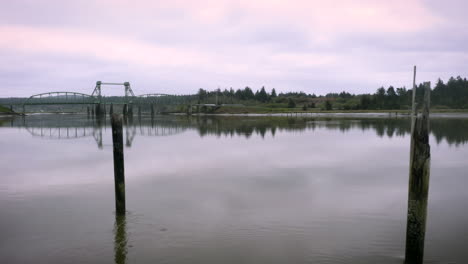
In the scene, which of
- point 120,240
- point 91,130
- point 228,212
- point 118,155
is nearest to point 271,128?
point 91,130

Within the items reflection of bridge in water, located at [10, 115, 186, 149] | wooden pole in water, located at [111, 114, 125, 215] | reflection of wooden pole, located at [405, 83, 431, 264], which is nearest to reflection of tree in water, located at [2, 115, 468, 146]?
reflection of bridge in water, located at [10, 115, 186, 149]

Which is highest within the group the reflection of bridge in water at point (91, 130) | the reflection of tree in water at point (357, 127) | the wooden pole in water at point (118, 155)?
the wooden pole in water at point (118, 155)

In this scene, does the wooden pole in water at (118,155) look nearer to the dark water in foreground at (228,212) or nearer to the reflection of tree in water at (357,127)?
the dark water in foreground at (228,212)

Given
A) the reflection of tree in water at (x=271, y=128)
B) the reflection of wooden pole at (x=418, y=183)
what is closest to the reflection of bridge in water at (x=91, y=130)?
the reflection of tree in water at (x=271, y=128)

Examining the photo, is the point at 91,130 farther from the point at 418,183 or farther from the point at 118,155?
the point at 418,183

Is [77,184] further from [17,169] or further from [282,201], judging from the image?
[282,201]

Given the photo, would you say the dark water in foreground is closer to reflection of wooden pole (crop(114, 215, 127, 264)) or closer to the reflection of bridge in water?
reflection of wooden pole (crop(114, 215, 127, 264))

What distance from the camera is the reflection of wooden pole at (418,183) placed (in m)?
8.70

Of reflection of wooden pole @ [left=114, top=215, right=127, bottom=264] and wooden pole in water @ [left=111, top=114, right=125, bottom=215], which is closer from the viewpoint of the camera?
reflection of wooden pole @ [left=114, top=215, right=127, bottom=264]

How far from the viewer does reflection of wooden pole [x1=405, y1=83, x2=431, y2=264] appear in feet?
28.5

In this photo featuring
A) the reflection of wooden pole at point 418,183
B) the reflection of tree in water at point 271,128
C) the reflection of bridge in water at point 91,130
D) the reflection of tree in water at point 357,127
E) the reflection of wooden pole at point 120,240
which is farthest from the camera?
the reflection of bridge in water at point 91,130

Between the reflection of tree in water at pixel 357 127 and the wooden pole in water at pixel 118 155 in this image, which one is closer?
the wooden pole in water at pixel 118 155

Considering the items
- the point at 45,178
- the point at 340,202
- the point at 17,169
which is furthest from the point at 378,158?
the point at 17,169

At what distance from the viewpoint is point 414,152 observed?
8.91m
